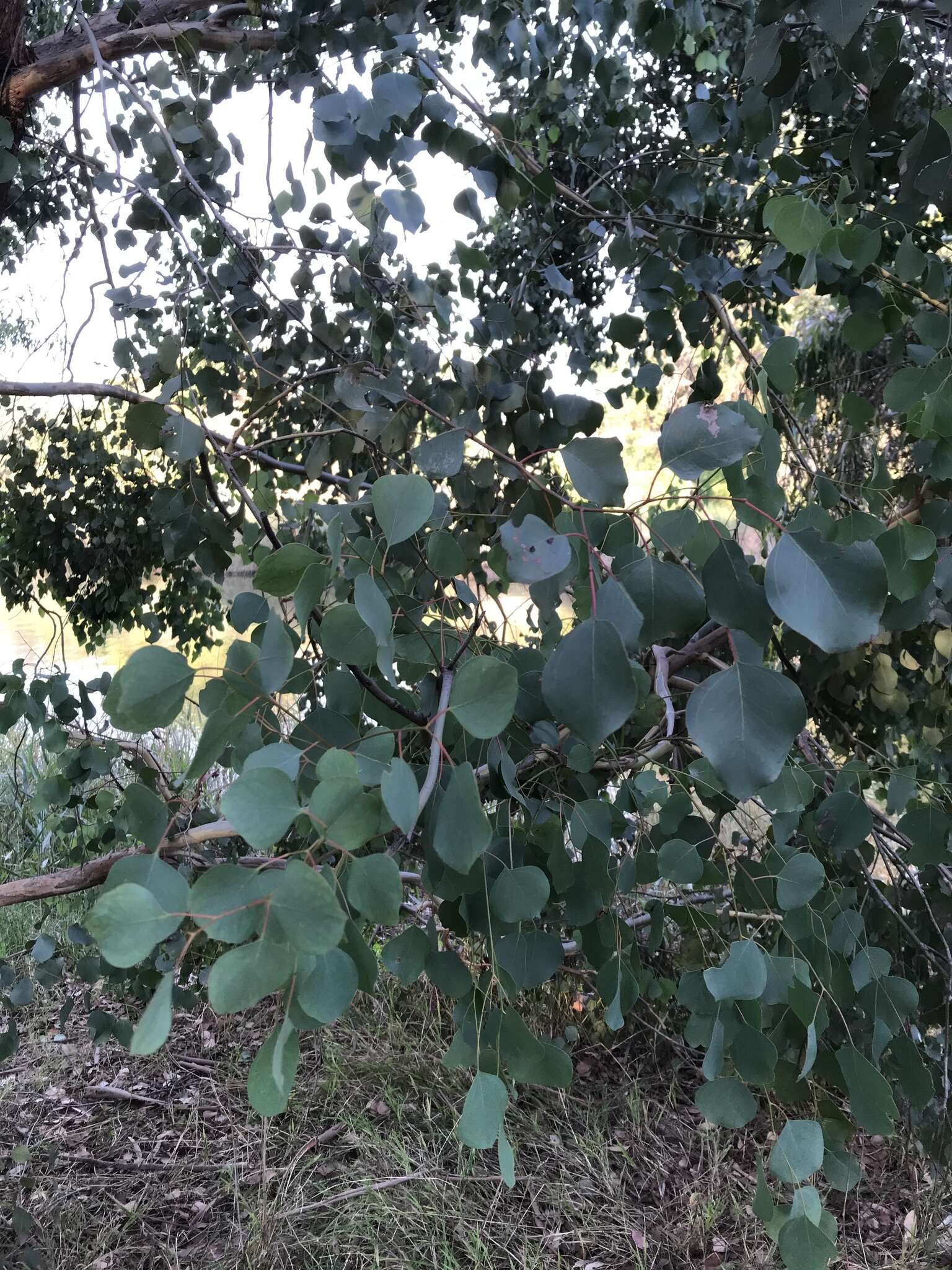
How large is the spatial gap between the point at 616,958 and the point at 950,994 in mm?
666

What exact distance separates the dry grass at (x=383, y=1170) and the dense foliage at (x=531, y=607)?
281 mm

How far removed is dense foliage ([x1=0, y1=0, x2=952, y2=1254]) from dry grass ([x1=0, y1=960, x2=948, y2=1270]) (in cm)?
28

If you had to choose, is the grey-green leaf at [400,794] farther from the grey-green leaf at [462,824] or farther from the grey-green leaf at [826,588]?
the grey-green leaf at [826,588]

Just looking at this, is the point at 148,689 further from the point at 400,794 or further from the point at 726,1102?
the point at 726,1102

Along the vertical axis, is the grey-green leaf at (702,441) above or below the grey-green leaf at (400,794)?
above

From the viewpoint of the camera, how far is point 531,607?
70cm

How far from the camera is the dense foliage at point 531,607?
33 cm

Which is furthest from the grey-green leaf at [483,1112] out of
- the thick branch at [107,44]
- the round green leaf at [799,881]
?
the thick branch at [107,44]

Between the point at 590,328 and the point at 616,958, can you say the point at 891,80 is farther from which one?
the point at 590,328

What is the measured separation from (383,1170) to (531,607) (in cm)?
136

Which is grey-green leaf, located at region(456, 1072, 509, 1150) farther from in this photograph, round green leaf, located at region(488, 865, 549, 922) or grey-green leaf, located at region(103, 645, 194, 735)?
grey-green leaf, located at region(103, 645, 194, 735)

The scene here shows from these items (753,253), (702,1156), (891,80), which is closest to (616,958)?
(891,80)

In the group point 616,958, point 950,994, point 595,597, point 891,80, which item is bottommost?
point 950,994

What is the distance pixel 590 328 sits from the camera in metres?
2.19
